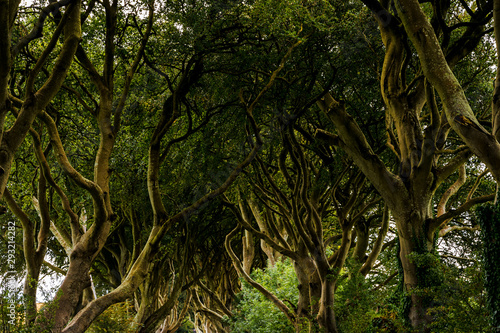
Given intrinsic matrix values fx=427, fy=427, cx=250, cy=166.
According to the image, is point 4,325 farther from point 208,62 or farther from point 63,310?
point 208,62

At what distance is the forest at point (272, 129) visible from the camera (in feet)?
21.5

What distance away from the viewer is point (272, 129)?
1127cm

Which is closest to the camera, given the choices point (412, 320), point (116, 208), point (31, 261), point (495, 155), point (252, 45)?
point (495, 155)

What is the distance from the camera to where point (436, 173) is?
8.79 meters

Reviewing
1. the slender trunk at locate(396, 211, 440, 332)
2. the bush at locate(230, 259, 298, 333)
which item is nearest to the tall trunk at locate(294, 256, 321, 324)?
the bush at locate(230, 259, 298, 333)

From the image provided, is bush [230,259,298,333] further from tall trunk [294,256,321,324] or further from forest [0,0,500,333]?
forest [0,0,500,333]

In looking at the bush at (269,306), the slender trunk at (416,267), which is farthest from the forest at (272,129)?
the bush at (269,306)

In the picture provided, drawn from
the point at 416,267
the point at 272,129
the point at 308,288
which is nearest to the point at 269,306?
the point at 308,288

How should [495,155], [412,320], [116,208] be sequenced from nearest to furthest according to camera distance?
[495,155] → [412,320] → [116,208]

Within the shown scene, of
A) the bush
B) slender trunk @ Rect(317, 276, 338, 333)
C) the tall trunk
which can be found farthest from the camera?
the bush

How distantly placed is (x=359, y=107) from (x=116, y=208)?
9.55 meters

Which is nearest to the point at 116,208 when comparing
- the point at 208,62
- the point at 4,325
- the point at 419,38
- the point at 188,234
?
the point at 188,234

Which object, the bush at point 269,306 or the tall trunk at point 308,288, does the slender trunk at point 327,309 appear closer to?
the tall trunk at point 308,288

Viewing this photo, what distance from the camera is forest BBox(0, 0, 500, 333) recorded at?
6559 millimetres
